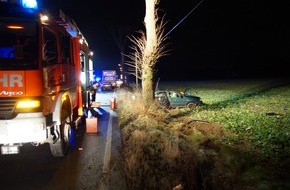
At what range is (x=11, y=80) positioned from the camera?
6.54 m

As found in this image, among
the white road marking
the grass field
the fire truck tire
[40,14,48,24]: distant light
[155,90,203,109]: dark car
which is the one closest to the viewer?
the grass field

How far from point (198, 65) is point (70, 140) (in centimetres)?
6122

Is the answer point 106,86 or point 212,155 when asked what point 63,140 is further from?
point 106,86

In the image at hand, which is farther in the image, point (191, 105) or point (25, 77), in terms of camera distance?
point (191, 105)

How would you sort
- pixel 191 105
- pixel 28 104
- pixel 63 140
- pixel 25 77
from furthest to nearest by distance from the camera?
pixel 191 105
pixel 63 140
pixel 28 104
pixel 25 77

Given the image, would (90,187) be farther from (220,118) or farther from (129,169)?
(220,118)

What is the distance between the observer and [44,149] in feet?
31.1

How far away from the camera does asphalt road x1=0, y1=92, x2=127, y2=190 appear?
21.5 ft

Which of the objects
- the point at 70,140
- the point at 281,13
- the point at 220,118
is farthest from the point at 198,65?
the point at 70,140

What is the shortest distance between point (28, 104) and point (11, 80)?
0.56 m

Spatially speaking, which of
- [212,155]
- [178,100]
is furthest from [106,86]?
[212,155]

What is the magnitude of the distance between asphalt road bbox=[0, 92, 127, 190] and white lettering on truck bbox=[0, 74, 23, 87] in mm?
1948

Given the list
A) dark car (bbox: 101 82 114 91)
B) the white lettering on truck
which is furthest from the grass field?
dark car (bbox: 101 82 114 91)

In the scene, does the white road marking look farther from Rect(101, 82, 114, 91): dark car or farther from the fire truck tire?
Rect(101, 82, 114, 91): dark car
